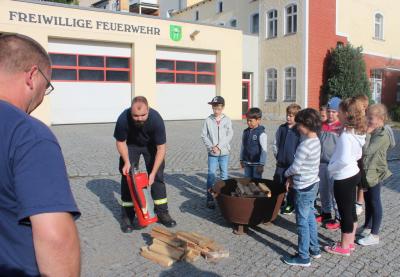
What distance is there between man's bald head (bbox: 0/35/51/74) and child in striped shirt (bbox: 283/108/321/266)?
3.05m

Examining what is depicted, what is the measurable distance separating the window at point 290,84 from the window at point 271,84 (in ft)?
2.32

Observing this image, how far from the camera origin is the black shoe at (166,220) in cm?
527

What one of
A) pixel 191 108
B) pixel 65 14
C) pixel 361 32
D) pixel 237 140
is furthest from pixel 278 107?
pixel 65 14

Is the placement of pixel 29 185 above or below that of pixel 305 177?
above

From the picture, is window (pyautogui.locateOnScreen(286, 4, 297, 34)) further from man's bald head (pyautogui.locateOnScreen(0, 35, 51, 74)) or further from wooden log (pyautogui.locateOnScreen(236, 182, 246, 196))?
man's bald head (pyautogui.locateOnScreen(0, 35, 51, 74))

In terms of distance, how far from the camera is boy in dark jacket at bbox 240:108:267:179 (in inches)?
228

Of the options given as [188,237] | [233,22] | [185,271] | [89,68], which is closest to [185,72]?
[89,68]

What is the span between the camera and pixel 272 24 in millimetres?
24312

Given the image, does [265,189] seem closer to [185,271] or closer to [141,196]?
[141,196]

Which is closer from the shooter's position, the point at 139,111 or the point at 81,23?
the point at 139,111

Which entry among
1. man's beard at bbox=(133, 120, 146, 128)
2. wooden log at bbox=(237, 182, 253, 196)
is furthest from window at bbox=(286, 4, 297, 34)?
man's beard at bbox=(133, 120, 146, 128)

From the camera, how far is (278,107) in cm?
2400

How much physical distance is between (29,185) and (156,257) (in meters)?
3.02

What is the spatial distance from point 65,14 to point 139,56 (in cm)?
376
